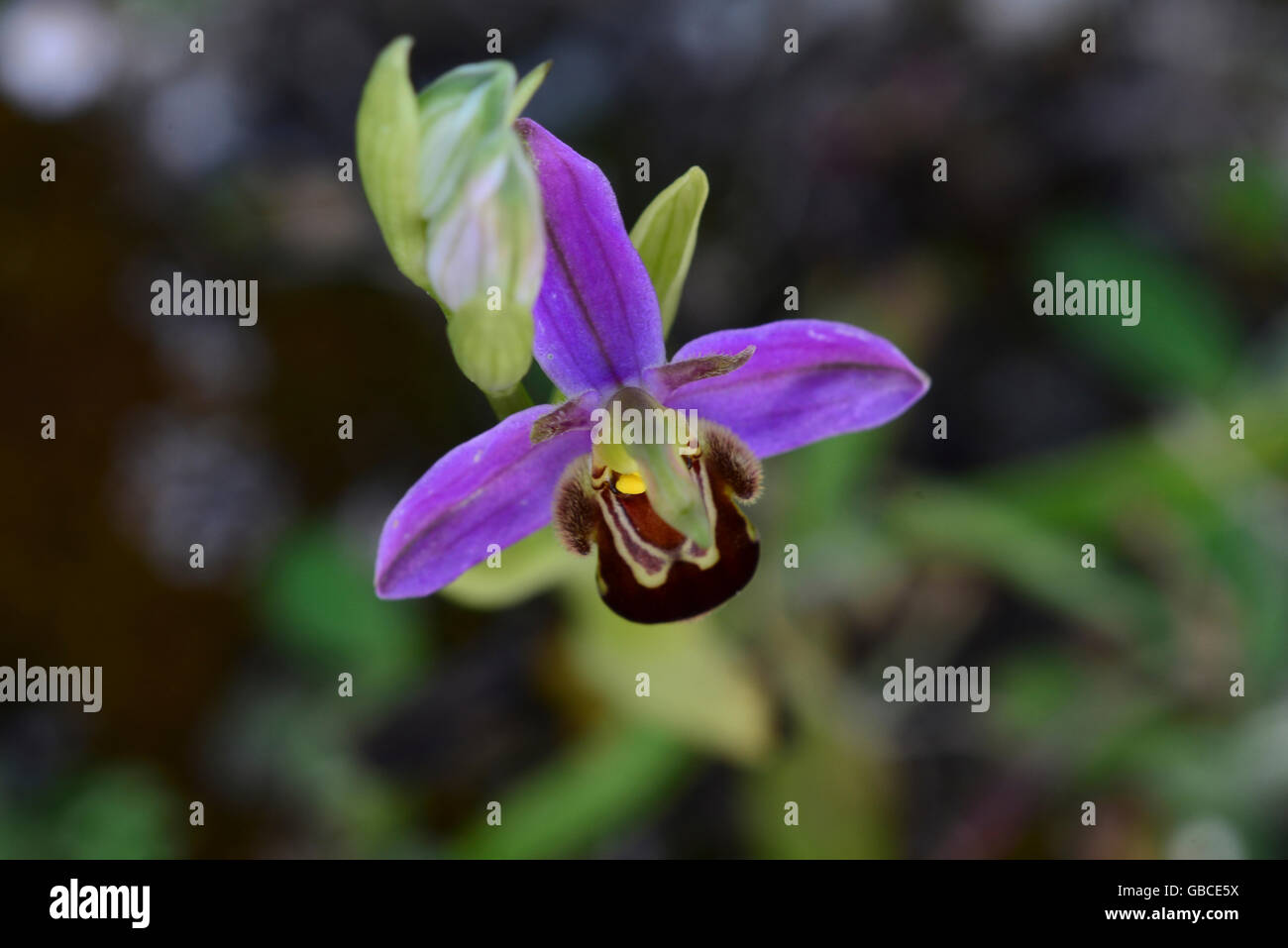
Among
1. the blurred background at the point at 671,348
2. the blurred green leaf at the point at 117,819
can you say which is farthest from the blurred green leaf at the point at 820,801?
the blurred green leaf at the point at 117,819

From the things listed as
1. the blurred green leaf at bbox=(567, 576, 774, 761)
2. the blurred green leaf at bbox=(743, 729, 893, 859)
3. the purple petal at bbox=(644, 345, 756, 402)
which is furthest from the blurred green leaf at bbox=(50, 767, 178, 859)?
the purple petal at bbox=(644, 345, 756, 402)

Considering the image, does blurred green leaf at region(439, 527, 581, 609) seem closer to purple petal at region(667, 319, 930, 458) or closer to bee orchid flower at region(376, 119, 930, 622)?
bee orchid flower at region(376, 119, 930, 622)

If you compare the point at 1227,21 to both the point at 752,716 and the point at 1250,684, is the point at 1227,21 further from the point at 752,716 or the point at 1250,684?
the point at 752,716

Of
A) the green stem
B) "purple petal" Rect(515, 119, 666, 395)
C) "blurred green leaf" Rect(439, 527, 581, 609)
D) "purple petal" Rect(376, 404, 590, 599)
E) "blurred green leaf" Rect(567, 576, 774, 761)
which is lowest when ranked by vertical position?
"blurred green leaf" Rect(567, 576, 774, 761)

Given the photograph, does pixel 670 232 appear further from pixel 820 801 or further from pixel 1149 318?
pixel 1149 318

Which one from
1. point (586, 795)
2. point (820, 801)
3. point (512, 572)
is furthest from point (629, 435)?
point (820, 801)

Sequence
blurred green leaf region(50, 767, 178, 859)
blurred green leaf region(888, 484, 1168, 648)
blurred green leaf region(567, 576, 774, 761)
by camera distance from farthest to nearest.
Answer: blurred green leaf region(50, 767, 178, 859) → blurred green leaf region(888, 484, 1168, 648) → blurred green leaf region(567, 576, 774, 761)
